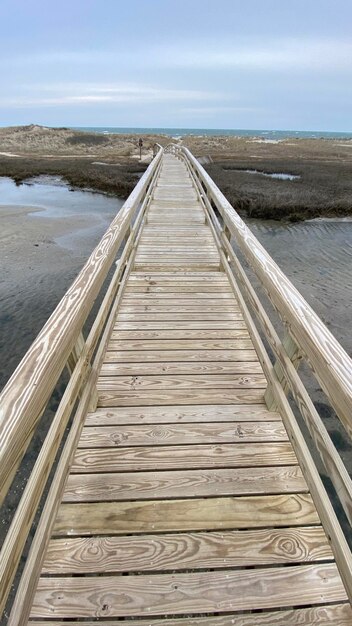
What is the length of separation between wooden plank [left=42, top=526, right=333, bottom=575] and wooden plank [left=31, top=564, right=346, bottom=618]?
0.04 m

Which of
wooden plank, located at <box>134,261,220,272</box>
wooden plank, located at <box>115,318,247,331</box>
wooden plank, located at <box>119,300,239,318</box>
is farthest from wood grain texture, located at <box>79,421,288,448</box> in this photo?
wooden plank, located at <box>134,261,220,272</box>

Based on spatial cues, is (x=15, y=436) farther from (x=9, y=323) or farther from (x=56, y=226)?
(x=56, y=226)

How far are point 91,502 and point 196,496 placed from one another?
0.60 metres

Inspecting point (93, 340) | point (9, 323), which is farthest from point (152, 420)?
point (9, 323)

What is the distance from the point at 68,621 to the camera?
134 centimetres

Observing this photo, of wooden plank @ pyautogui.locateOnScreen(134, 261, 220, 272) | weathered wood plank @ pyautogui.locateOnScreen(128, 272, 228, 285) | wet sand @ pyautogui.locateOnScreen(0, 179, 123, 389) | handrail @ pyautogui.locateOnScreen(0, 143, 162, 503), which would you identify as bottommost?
wet sand @ pyautogui.locateOnScreen(0, 179, 123, 389)

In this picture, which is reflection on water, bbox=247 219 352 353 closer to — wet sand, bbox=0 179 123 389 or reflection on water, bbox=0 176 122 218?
wet sand, bbox=0 179 123 389

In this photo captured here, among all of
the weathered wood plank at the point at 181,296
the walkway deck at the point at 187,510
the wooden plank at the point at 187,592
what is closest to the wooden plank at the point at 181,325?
the walkway deck at the point at 187,510

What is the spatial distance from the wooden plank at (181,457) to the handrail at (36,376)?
94 centimetres

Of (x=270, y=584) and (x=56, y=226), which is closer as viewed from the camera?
(x=270, y=584)

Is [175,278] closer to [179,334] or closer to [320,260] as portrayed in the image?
[179,334]

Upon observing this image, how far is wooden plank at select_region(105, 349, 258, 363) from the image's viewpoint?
286cm

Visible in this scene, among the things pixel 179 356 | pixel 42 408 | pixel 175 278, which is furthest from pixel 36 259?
pixel 42 408

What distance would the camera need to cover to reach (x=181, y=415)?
7.56 feet
